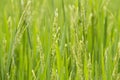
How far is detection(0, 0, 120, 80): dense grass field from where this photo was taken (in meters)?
1.34

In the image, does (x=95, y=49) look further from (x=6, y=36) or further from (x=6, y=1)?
(x=6, y=1)

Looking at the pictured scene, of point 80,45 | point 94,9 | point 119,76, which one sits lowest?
point 119,76

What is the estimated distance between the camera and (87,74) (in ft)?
4.18

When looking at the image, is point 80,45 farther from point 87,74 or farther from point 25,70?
point 25,70

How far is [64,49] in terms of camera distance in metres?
1.57

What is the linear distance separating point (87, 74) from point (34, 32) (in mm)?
576

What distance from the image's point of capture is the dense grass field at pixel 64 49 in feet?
4.39

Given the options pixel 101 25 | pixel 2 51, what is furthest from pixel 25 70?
pixel 101 25

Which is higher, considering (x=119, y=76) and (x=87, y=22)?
(x=87, y=22)

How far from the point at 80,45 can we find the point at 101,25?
1.84ft

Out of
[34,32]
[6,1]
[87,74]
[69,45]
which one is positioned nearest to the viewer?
[87,74]

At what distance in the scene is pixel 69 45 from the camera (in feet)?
5.49

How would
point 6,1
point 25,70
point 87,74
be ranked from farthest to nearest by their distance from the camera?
point 6,1
point 25,70
point 87,74

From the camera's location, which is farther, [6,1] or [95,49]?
[6,1]
